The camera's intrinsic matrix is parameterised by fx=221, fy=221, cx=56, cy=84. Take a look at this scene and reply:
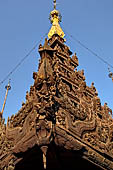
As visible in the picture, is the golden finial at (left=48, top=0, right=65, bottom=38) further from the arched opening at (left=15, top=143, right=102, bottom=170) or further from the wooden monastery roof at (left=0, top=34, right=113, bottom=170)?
the arched opening at (left=15, top=143, right=102, bottom=170)

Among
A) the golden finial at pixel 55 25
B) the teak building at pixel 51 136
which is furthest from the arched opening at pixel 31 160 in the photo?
the golden finial at pixel 55 25

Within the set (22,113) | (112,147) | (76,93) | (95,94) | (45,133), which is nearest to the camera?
(45,133)

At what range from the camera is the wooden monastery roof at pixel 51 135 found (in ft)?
21.1

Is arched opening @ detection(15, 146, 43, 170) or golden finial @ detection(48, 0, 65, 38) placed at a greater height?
golden finial @ detection(48, 0, 65, 38)

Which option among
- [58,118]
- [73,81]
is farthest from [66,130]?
[73,81]

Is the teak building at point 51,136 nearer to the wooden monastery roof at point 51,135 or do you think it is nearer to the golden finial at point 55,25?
the wooden monastery roof at point 51,135

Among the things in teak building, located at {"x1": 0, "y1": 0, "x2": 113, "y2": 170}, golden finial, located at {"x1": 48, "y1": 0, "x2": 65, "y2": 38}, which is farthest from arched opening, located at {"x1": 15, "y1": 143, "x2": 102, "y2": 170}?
golden finial, located at {"x1": 48, "y1": 0, "x2": 65, "y2": 38}

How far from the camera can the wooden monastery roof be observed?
644 centimetres

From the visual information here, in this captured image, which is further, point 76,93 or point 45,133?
point 76,93

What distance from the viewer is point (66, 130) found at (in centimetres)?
697

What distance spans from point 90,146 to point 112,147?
1125 mm

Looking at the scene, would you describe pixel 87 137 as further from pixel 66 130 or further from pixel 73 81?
pixel 73 81

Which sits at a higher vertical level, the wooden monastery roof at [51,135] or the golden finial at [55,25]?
the golden finial at [55,25]

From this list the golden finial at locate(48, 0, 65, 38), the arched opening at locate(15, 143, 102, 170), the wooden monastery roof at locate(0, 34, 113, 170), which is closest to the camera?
the wooden monastery roof at locate(0, 34, 113, 170)
